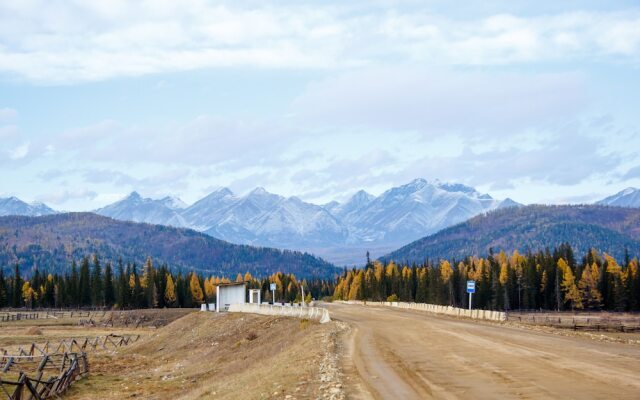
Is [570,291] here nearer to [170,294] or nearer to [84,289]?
[170,294]

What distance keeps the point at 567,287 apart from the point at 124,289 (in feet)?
337

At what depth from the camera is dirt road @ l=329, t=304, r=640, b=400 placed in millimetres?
22891

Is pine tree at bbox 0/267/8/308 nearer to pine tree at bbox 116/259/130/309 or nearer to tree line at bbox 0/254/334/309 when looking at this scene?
tree line at bbox 0/254/334/309

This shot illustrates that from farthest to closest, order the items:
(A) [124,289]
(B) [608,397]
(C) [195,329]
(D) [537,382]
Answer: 1. (A) [124,289]
2. (C) [195,329]
3. (D) [537,382]
4. (B) [608,397]

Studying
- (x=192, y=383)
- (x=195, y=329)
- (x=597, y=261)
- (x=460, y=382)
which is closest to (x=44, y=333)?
(x=195, y=329)

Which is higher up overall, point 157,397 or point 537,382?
point 537,382

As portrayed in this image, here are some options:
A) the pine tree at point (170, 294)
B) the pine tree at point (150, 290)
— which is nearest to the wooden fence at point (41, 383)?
the pine tree at point (150, 290)

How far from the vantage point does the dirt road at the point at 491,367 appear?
2289 centimetres

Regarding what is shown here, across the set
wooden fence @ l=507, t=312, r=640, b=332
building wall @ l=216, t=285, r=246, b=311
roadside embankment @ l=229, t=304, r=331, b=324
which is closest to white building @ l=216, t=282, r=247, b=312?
building wall @ l=216, t=285, r=246, b=311

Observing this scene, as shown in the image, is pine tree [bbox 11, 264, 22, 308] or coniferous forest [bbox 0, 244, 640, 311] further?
pine tree [bbox 11, 264, 22, 308]

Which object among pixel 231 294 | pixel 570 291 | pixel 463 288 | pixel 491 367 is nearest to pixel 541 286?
pixel 570 291

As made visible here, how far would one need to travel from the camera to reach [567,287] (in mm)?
150125

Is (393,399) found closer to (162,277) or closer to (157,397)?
(157,397)

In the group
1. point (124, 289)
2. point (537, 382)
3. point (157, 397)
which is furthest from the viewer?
point (124, 289)
